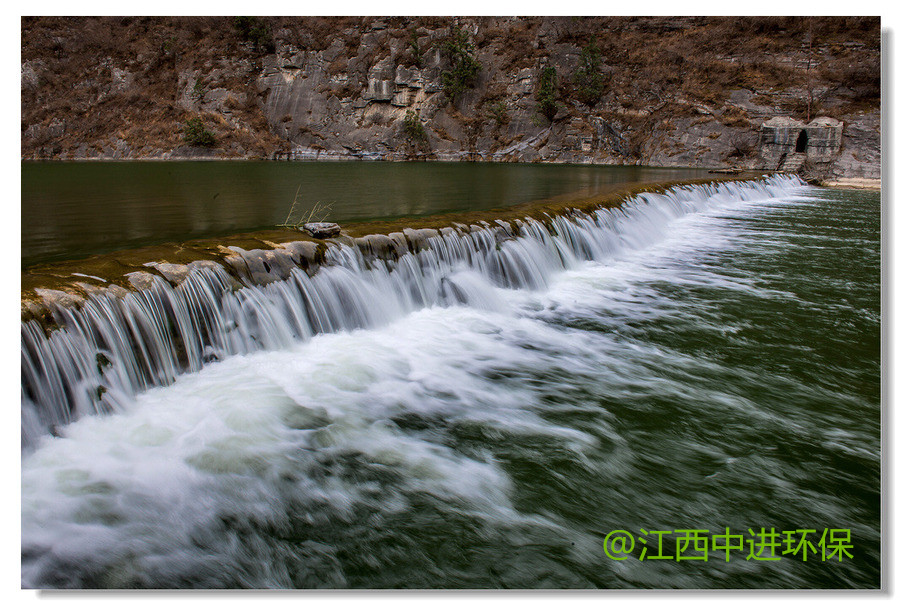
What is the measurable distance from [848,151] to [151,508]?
3809cm

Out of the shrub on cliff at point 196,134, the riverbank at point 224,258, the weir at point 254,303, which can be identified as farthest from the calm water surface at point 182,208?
the shrub on cliff at point 196,134

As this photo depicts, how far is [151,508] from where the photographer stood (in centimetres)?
284

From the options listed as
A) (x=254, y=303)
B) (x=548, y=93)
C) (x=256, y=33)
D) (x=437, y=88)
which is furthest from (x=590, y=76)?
(x=254, y=303)

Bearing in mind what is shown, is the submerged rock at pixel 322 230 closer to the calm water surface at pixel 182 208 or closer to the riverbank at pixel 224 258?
the riverbank at pixel 224 258

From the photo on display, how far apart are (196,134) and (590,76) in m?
38.9

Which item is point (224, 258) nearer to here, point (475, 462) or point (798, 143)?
point (475, 462)

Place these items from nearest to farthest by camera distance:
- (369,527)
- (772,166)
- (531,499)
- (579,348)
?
(369,527) < (531,499) < (579,348) < (772,166)

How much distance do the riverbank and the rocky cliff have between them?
130 feet

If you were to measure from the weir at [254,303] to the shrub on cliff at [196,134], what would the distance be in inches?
1989

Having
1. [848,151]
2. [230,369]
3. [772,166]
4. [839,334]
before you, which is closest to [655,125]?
[772,166]

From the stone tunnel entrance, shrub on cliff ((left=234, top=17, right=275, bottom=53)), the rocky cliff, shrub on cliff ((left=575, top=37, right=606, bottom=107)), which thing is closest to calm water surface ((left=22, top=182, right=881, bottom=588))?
the stone tunnel entrance

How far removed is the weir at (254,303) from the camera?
11.7 feet

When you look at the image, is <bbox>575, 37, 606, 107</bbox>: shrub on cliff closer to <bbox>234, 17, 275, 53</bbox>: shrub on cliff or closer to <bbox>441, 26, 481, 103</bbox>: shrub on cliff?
<bbox>441, 26, 481, 103</bbox>: shrub on cliff

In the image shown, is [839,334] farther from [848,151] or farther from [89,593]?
[848,151]
